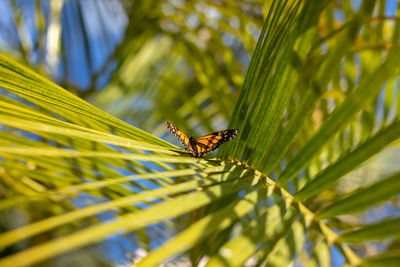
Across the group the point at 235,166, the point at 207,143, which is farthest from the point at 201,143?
the point at 235,166

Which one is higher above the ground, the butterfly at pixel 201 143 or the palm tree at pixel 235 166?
the butterfly at pixel 201 143

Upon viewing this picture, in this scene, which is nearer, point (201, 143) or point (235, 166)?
point (235, 166)

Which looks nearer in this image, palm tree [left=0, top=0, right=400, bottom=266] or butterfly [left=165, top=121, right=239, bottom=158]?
palm tree [left=0, top=0, right=400, bottom=266]

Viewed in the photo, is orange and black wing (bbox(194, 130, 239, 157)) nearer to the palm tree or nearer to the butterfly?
the butterfly

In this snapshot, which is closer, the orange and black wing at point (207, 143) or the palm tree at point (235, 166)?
the palm tree at point (235, 166)

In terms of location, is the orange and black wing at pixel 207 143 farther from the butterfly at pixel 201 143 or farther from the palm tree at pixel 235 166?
the palm tree at pixel 235 166

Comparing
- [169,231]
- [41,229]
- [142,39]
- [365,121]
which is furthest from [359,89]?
[142,39]

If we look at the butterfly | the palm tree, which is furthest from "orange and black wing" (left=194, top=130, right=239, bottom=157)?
the palm tree

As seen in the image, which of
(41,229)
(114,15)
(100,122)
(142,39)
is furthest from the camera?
(114,15)

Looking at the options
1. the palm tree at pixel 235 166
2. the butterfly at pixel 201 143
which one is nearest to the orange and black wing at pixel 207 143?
the butterfly at pixel 201 143

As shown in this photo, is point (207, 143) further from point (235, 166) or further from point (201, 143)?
point (235, 166)

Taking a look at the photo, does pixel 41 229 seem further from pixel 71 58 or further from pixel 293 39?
pixel 71 58
